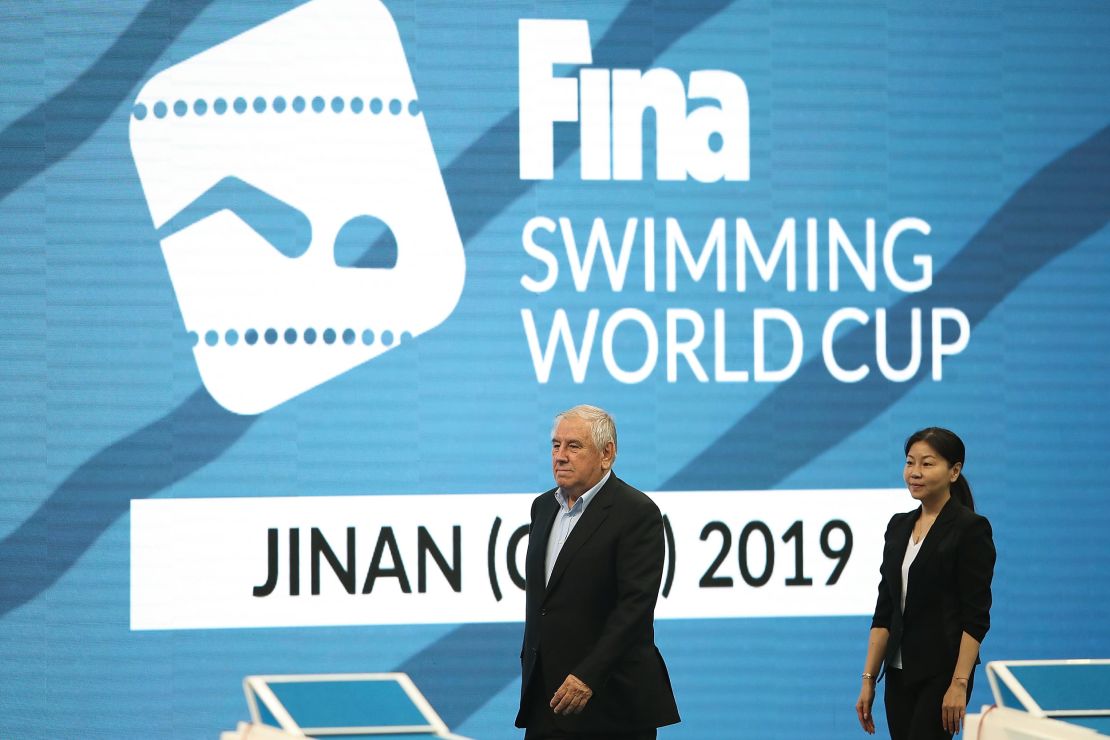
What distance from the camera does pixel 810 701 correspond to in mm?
4957

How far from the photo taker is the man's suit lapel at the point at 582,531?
3291 millimetres

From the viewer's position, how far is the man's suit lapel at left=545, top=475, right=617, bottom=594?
10.8ft

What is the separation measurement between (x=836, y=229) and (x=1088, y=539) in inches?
59.5

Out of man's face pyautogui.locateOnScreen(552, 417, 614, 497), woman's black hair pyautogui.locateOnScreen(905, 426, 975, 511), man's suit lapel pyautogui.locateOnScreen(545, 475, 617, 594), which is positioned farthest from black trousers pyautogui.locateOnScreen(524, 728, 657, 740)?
woman's black hair pyautogui.locateOnScreen(905, 426, 975, 511)

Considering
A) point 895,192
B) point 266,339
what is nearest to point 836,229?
point 895,192

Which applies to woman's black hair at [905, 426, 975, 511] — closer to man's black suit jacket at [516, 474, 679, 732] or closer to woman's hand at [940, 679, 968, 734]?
woman's hand at [940, 679, 968, 734]

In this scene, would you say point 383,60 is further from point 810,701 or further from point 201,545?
point 810,701

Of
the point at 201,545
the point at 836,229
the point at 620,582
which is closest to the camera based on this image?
the point at 620,582

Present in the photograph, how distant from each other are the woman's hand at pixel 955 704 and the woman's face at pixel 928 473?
1.58 feet

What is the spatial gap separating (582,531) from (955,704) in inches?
40.5

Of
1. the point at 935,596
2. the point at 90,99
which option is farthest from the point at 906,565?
the point at 90,99

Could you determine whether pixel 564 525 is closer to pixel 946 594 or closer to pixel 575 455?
pixel 575 455

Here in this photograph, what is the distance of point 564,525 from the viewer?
3.39m

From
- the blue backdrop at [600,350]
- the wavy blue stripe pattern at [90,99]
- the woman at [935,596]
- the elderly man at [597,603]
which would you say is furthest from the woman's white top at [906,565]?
the wavy blue stripe pattern at [90,99]
